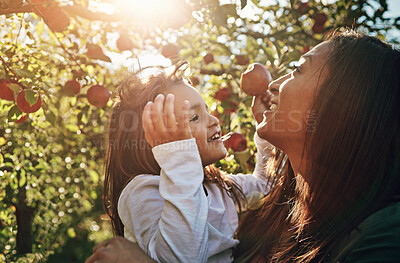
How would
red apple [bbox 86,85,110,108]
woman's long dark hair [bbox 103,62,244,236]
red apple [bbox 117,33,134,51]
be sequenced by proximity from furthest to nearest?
red apple [bbox 117,33,134,51] < red apple [bbox 86,85,110,108] < woman's long dark hair [bbox 103,62,244,236]

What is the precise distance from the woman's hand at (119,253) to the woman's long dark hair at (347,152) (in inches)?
16.3

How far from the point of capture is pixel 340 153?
109 centimetres

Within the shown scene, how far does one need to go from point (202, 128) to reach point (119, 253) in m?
0.62

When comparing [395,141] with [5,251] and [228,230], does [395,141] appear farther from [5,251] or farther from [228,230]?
[5,251]

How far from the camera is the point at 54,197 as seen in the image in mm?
3094

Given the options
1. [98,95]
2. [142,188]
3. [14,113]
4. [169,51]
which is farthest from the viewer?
[169,51]

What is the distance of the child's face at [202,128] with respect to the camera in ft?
4.91

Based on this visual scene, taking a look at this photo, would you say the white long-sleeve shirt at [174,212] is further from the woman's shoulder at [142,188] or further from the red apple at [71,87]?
the red apple at [71,87]

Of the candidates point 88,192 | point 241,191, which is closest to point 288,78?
point 241,191

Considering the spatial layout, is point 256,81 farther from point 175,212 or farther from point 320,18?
point 320,18

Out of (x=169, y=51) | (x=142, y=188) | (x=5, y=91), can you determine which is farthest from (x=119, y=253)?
(x=169, y=51)

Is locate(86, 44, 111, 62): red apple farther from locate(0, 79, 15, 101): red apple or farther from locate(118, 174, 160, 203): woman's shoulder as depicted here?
locate(118, 174, 160, 203): woman's shoulder

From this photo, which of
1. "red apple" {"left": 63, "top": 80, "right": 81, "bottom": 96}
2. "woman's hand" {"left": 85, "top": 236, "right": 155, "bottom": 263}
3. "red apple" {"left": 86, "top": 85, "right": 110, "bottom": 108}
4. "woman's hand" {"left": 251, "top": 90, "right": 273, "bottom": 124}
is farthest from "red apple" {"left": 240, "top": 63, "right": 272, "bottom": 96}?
"woman's hand" {"left": 85, "top": 236, "right": 155, "bottom": 263}

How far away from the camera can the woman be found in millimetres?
981
